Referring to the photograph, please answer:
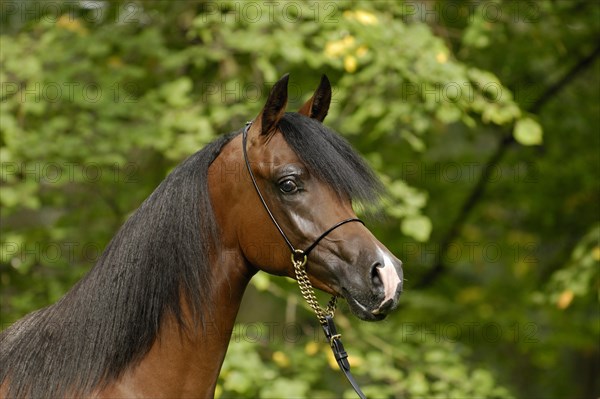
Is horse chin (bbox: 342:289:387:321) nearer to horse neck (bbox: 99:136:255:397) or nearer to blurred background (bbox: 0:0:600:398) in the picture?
horse neck (bbox: 99:136:255:397)

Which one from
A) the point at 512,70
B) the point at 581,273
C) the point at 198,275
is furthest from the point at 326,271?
the point at 512,70

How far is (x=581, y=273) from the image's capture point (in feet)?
16.5

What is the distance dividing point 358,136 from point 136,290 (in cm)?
414

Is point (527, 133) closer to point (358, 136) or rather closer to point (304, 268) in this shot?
point (358, 136)

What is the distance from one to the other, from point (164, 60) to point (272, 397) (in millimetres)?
2633

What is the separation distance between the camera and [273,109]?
8.32 ft

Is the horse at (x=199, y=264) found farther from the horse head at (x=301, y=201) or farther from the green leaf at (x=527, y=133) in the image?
the green leaf at (x=527, y=133)

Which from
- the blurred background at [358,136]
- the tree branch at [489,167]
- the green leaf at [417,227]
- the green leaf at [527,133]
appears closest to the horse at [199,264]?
the blurred background at [358,136]

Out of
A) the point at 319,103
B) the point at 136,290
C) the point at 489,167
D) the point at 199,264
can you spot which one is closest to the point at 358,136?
the point at 489,167

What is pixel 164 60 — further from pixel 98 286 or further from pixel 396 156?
pixel 98 286

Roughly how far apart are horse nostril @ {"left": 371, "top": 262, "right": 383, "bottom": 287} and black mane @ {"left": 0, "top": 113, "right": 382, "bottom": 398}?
0.30 m

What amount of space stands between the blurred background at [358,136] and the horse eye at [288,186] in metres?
1.49

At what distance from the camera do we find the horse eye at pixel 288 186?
8.15 ft

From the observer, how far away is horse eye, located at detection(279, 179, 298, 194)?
8.15 ft
